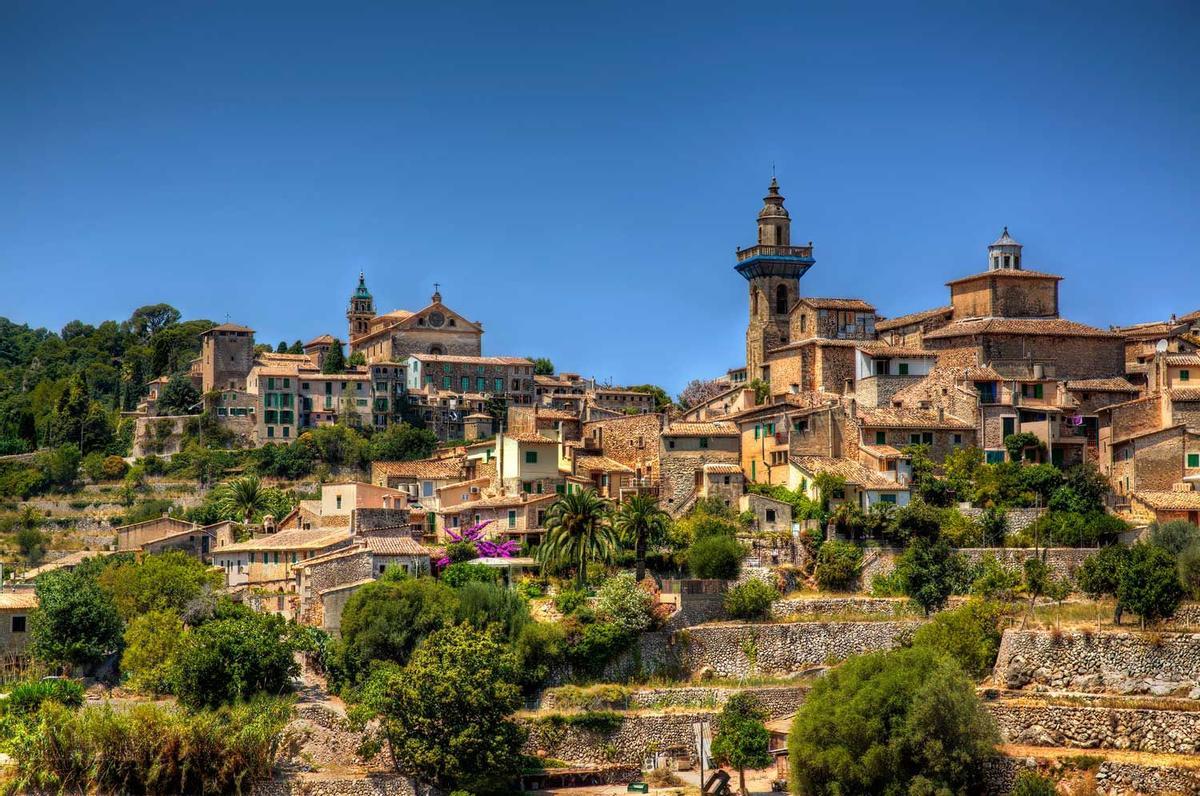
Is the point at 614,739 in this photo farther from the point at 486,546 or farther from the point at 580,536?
the point at 486,546

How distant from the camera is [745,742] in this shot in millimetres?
47594

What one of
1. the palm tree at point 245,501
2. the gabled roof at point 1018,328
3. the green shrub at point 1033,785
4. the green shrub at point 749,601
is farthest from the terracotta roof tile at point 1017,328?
the palm tree at point 245,501

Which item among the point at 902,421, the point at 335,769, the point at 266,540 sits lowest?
the point at 335,769

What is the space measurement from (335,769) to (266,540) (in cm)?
1640

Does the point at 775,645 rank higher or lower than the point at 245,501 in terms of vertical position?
lower

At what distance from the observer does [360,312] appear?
103375mm

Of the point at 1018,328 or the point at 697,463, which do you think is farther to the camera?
the point at 1018,328

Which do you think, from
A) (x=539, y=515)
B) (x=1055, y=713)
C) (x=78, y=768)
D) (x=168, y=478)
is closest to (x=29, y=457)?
(x=168, y=478)

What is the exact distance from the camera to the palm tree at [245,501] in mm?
69188

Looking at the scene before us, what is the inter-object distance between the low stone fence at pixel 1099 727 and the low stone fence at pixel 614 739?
881 centimetres

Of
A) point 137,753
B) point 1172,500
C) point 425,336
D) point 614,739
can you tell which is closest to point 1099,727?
point 614,739

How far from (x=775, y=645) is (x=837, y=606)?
107 inches

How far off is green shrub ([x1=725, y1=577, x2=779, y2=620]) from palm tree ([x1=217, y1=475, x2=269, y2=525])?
23.9 metres

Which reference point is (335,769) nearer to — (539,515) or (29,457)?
(539,515)
